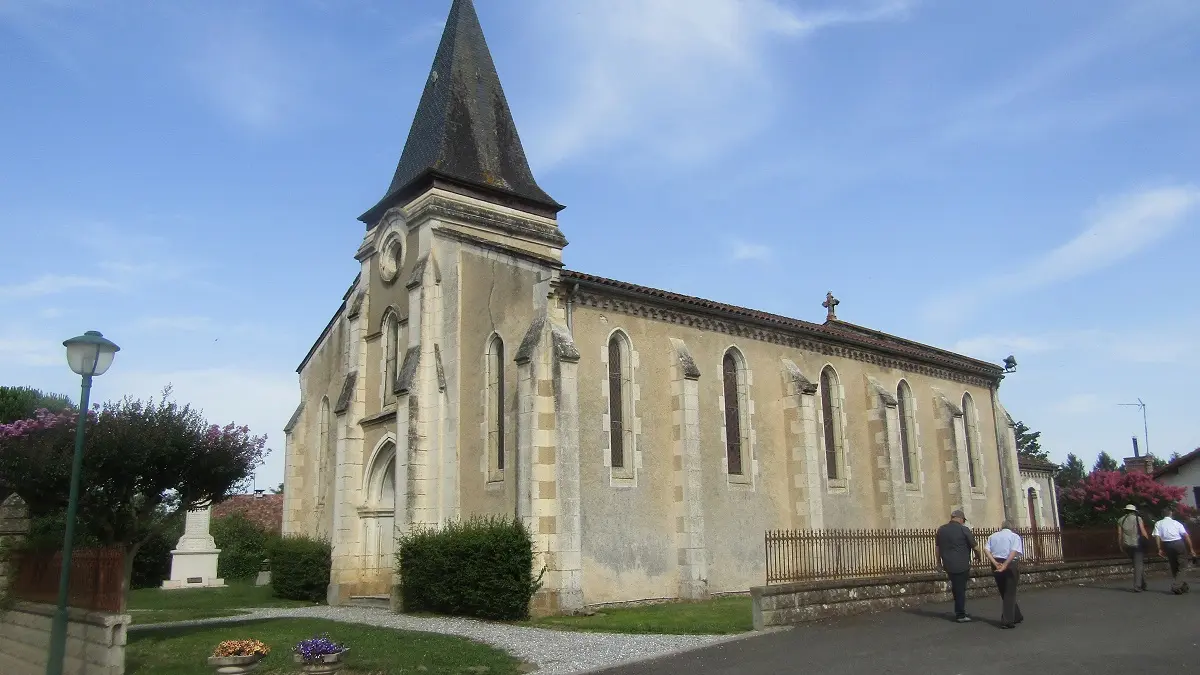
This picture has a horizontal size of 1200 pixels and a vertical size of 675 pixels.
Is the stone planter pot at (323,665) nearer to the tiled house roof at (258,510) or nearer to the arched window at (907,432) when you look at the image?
the arched window at (907,432)

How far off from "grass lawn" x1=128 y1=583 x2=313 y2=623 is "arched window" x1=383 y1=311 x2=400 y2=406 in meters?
5.57

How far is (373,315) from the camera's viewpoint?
23875 mm

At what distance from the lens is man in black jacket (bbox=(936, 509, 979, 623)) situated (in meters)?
13.7

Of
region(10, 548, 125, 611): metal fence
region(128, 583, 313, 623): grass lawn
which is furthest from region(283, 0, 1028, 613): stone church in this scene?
region(10, 548, 125, 611): metal fence

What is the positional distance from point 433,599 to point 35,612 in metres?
7.21

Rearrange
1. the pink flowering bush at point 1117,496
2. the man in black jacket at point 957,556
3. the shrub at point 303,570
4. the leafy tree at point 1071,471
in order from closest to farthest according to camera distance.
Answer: the man in black jacket at point 957,556 < the shrub at point 303,570 < the pink flowering bush at point 1117,496 < the leafy tree at point 1071,471

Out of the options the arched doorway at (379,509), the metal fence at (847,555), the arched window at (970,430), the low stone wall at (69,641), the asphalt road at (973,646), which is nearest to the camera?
the asphalt road at (973,646)

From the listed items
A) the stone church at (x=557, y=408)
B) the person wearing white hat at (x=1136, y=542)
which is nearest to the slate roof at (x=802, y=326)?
the stone church at (x=557, y=408)

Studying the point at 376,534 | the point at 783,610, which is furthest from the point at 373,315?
the point at 783,610

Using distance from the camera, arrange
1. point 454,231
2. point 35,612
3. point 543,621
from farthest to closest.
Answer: point 454,231 → point 543,621 → point 35,612

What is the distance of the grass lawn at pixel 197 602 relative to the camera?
65.7ft

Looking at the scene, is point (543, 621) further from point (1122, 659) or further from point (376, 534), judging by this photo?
point (1122, 659)

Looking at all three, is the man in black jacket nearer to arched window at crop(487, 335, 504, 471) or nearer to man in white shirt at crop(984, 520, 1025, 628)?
man in white shirt at crop(984, 520, 1025, 628)

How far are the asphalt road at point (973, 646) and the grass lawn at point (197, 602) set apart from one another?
13.2 metres
